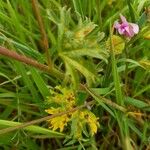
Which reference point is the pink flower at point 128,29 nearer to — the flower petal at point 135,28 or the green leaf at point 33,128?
the flower petal at point 135,28

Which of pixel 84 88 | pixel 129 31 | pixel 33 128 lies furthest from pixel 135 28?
pixel 33 128

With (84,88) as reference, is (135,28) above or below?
above

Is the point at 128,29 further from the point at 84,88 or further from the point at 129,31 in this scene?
the point at 84,88

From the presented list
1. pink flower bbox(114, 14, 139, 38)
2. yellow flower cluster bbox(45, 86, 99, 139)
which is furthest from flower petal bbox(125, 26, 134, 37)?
yellow flower cluster bbox(45, 86, 99, 139)

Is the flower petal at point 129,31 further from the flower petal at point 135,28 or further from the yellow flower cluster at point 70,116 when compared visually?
the yellow flower cluster at point 70,116

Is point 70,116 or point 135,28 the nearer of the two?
point 135,28

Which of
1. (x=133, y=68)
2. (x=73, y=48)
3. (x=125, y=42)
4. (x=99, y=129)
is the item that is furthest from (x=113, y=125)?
(x=73, y=48)

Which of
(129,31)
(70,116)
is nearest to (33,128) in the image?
(70,116)

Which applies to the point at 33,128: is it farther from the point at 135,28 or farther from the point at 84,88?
the point at 135,28

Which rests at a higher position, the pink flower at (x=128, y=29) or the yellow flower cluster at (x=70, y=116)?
the pink flower at (x=128, y=29)

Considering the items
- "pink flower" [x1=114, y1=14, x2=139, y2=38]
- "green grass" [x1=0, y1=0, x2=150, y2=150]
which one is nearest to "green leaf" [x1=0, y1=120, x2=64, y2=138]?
"green grass" [x1=0, y1=0, x2=150, y2=150]

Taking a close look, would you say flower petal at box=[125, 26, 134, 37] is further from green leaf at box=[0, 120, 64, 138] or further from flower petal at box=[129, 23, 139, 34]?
green leaf at box=[0, 120, 64, 138]

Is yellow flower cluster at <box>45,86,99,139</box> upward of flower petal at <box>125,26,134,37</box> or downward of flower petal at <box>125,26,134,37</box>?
downward

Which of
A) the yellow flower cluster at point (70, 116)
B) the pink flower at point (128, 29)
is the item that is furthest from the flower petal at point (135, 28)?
the yellow flower cluster at point (70, 116)
